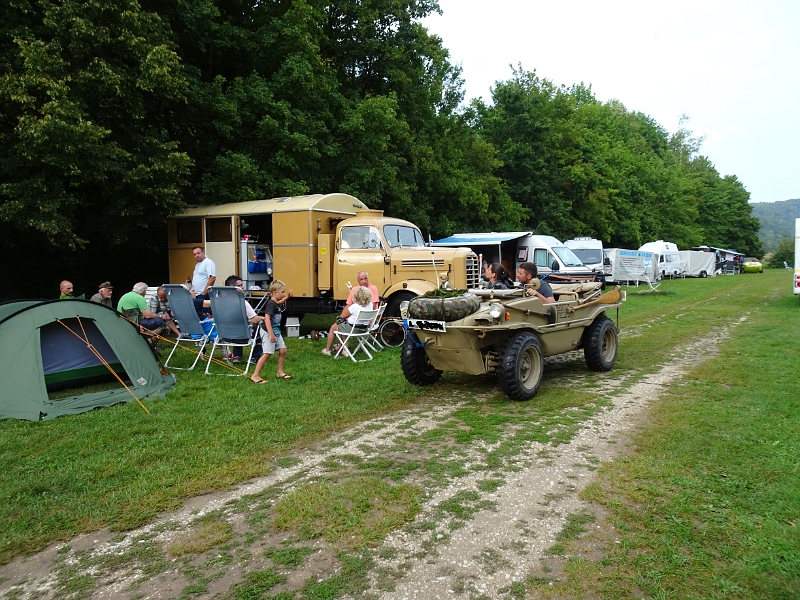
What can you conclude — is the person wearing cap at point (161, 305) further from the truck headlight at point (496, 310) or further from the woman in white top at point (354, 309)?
the truck headlight at point (496, 310)

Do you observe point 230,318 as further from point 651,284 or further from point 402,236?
point 651,284

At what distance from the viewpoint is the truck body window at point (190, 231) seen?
47.3ft

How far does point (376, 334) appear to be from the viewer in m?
11.2

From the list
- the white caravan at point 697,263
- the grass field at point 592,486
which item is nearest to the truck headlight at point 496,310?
the grass field at point 592,486

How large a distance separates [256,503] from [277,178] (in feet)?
45.8

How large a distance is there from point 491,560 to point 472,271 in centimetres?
922

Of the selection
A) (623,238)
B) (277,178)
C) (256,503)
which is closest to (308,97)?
(277,178)

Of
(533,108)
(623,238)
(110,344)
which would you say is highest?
(533,108)

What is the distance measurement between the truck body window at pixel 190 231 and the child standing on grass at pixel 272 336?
21.4ft

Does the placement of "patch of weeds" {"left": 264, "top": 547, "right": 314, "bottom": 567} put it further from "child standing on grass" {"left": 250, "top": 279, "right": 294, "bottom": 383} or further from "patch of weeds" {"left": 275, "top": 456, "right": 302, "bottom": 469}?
"child standing on grass" {"left": 250, "top": 279, "right": 294, "bottom": 383}

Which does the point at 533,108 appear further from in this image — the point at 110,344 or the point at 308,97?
the point at 110,344

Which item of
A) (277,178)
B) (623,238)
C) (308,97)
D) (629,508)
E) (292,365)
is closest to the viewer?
(629,508)

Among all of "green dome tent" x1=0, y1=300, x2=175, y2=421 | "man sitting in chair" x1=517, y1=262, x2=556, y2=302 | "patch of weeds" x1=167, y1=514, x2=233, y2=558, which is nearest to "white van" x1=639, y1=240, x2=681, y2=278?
"man sitting in chair" x1=517, y1=262, x2=556, y2=302

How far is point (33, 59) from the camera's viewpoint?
1143 centimetres
